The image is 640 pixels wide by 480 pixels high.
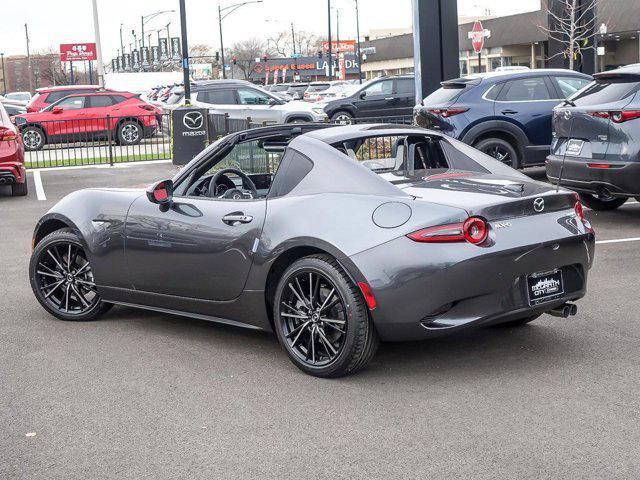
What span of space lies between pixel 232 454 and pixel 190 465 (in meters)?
0.21

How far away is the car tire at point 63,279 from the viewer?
292 inches

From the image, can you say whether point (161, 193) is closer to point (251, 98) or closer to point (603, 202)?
point (603, 202)

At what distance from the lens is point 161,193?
6672 millimetres

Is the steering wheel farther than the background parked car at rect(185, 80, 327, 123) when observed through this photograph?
No

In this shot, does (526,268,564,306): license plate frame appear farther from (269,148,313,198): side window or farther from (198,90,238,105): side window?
(198,90,238,105): side window

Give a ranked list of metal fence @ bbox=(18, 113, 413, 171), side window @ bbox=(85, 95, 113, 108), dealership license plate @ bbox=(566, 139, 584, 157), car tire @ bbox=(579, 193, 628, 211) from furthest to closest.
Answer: side window @ bbox=(85, 95, 113, 108) < metal fence @ bbox=(18, 113, 413, 171) < car tire @ bbox=(579, 193, 628, 211) < dealership license plate @ bbox=(566, 139, 584, 157)

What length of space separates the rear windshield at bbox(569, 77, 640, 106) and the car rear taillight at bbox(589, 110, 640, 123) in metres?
0.17

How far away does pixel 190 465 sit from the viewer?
4.45m

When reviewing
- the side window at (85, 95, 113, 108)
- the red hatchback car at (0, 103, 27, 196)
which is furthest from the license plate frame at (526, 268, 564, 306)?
the side window at (85, 95, 113, 108)

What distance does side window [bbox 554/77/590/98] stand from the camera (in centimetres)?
1549

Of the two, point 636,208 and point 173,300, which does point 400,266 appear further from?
point 636,208

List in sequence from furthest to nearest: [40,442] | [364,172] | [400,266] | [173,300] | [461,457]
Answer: [173,300] < [364,172] < [400,266] < [40,442] < [461,457]

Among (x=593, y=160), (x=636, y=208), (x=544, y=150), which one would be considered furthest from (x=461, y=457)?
(x=544, y=150)

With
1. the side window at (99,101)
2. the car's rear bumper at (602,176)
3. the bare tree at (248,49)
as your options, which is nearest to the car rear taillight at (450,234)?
the car's rear bumper at (602,176)
